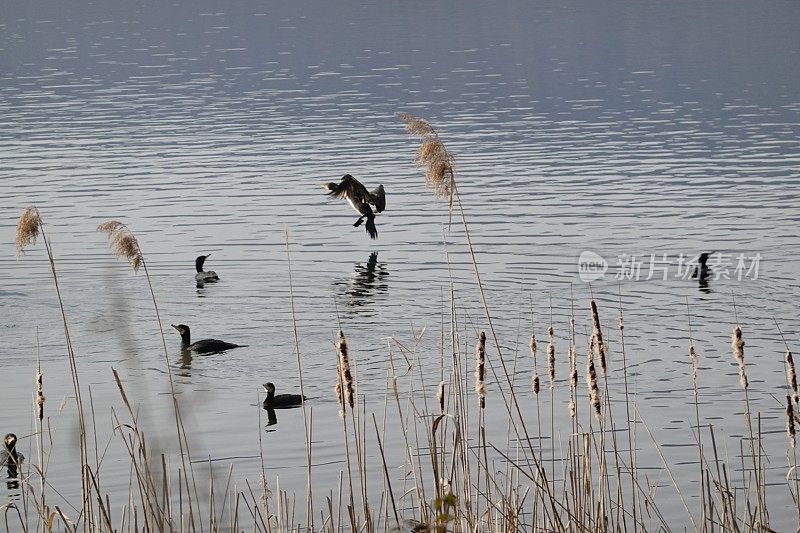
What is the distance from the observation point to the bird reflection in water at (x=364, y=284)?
15.8 m

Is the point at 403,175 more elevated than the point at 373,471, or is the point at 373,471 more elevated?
the point at 403,175

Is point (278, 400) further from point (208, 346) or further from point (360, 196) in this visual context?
point (360, 196)

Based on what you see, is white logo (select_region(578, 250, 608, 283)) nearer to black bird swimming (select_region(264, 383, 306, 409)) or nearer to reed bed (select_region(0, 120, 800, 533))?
reed bed (select_region(0, 120, 800, 533))

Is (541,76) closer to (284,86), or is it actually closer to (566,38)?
(284,86)

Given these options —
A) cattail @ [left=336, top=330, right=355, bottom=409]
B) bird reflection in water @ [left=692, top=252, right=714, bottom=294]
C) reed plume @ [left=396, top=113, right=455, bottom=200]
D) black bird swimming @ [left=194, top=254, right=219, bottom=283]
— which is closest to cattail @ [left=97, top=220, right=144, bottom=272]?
cattail @ [left=336, top=330, right=355, bottom=409]

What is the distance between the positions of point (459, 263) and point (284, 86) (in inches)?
1193

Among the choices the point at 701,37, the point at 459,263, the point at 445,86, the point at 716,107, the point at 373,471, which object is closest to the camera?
the point at 373,471

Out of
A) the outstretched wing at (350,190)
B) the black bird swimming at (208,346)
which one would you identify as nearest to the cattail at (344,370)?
the black bird swimming at (208,346)

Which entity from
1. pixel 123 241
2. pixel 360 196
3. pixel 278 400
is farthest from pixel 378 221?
pixel 123 241

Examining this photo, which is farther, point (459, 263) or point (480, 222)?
point (480, 222)

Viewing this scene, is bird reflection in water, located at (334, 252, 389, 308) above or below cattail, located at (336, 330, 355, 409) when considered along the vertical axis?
above

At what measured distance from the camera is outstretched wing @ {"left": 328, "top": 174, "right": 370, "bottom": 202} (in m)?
18.0

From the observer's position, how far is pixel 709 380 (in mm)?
12305

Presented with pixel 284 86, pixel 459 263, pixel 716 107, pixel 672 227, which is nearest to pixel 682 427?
pixel 459 263
